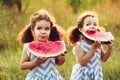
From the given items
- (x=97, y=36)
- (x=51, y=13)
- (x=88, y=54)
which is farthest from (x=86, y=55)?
(x=51, y=13)

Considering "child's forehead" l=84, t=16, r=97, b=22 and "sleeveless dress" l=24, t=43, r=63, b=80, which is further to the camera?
"child's forehead" l=84, t=16, r=97, b=22

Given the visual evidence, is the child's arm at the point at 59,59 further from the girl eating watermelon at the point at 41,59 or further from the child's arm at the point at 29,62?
the child's arm at the point at 29,62

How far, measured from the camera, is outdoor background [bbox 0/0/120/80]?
12.8ft

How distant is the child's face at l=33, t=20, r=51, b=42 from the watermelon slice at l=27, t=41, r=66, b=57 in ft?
0.15

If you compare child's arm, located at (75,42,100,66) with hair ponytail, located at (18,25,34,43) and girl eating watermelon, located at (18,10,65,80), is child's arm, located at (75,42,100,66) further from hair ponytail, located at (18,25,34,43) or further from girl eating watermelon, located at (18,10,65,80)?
hair ponytail, located at (18,25,34,43)

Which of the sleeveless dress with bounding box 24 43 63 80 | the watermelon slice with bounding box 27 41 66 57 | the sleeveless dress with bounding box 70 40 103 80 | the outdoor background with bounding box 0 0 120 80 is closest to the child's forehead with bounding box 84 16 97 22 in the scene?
the sleeveless dress with bounding box 70 40 103 80

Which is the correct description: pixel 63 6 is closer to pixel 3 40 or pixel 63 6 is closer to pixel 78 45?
pixel 3 40

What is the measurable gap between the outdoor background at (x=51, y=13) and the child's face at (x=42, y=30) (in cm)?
80

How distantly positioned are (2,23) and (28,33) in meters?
0.95

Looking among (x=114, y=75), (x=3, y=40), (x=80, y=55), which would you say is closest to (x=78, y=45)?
(x=80, y=55)

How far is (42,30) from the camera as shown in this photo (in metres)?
3.08

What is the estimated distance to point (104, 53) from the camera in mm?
3271

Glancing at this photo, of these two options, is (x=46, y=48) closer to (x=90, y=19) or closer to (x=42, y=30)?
(x=42, y=30)

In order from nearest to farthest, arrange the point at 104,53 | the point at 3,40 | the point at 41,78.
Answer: the point at 41,78
the point at 104,53
the point at 3,40
